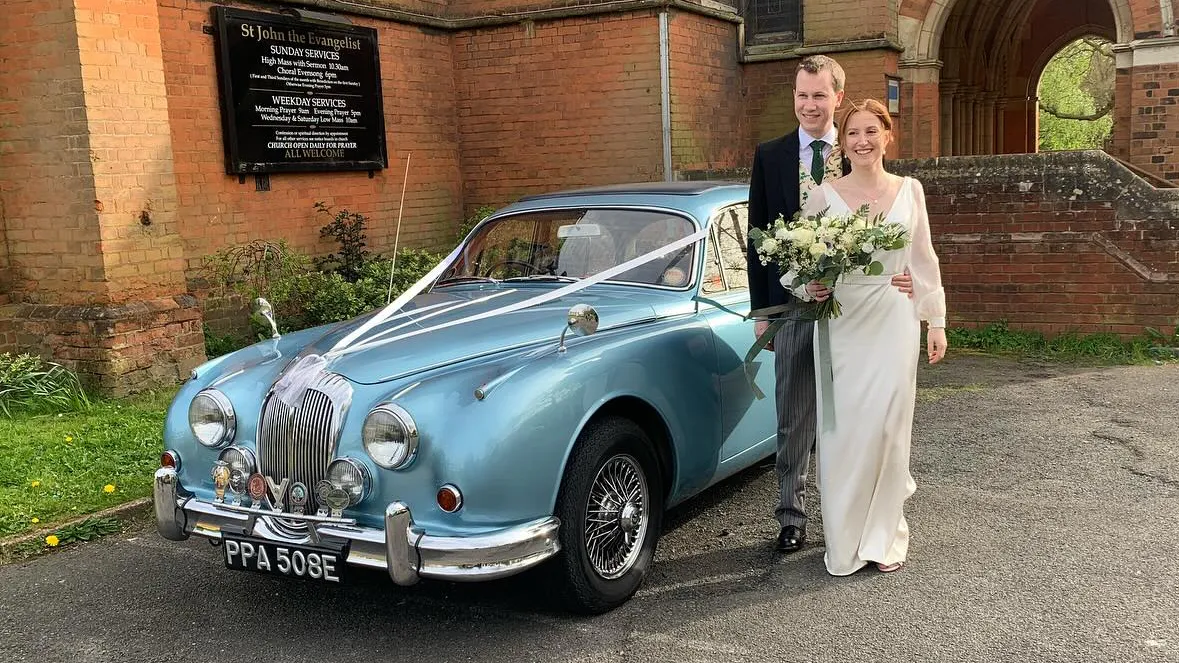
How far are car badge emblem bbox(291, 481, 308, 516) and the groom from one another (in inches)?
77.4

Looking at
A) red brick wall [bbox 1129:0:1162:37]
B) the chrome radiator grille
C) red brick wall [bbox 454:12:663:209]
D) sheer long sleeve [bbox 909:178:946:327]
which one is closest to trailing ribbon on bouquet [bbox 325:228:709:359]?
the chrome radiator grille

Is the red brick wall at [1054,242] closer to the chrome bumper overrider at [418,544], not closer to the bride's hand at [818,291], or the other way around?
the bride's hand at [818,291]

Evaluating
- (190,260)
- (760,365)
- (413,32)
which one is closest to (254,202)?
(190,260)

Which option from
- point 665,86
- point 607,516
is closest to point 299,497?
point 607,516

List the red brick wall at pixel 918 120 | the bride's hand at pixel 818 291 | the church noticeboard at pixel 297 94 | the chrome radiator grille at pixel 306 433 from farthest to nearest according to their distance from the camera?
the red brick wall at pixel 918 120 → the church noticeboard at pixel 297 94 → the bride's hand at pixel 818 291 → the chrome radiator grille at pixel 306 433

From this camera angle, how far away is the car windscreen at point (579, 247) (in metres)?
4.60

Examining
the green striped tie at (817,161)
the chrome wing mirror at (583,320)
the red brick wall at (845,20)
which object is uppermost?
the red brick wall at (845,20)

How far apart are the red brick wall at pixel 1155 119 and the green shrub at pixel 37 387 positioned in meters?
11.4

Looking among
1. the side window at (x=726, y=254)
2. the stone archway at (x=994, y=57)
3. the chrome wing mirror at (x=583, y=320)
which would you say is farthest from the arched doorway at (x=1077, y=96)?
the chrome wing mirror at (x=583, y=320)

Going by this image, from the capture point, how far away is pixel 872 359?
390cm

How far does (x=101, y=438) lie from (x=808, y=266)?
466 centimetres

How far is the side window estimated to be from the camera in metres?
→ 4.66

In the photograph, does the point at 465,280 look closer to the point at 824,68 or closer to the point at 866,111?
the point at 824,68

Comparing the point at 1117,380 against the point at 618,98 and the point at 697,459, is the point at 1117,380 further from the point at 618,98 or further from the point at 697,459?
the point at 618,98
